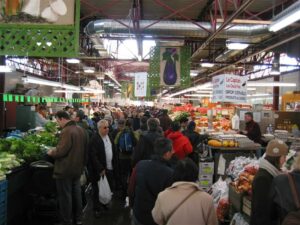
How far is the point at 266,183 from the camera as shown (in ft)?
11.6

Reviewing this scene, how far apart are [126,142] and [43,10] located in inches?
124

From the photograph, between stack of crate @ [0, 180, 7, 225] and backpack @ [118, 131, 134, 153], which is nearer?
stack of crate @ [0, 180, 7, 225]

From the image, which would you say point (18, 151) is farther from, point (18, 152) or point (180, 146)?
point (180, 146)

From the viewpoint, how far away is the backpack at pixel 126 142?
759 centimetres

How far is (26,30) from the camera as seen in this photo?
5863mm

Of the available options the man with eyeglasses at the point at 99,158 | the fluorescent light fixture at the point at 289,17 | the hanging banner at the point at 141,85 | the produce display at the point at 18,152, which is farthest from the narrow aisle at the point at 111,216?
the hanging banner at the point at 141,85

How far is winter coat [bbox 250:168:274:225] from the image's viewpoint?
11.5ft

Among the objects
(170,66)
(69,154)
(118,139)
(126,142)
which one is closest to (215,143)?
(126,142)

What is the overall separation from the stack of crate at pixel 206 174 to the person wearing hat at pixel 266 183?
414 cm

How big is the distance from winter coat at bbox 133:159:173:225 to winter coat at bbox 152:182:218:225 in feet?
2.27

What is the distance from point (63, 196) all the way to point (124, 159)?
2187mm

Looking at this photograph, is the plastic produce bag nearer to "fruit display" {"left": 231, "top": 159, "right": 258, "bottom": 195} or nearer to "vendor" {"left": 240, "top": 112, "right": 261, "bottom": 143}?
"fruit display" {"left": 231, "top": 159, "right": 258, "bottom": 195}

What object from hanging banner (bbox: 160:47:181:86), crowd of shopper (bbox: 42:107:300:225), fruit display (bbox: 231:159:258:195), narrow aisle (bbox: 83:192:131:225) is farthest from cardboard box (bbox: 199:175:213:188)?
hanging banner (bbox: 160:47:181:86)

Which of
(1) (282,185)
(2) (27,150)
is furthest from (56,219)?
(1) (282,185)
